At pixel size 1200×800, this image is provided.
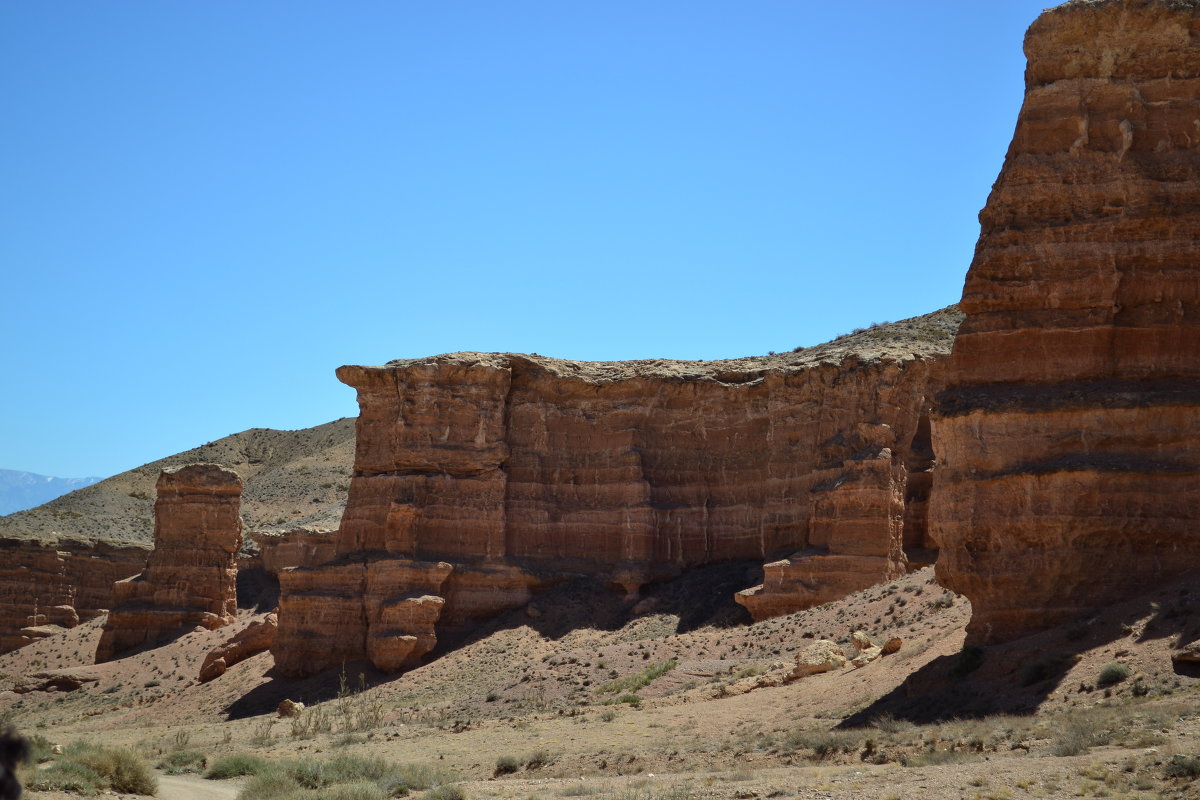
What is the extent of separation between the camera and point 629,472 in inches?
1889

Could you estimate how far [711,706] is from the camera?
30.1 metres

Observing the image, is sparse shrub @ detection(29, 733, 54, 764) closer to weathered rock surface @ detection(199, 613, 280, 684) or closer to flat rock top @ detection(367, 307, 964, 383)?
weathered rock surface @ detection(199, 613, 280, 684)

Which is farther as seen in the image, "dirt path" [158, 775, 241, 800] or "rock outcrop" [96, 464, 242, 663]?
"rock outcrop" [96, 464, 242, 663]

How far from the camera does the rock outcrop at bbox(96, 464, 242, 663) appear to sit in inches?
2138

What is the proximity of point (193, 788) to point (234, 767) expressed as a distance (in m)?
2.90

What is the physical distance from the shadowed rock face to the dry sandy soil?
4.22 feet

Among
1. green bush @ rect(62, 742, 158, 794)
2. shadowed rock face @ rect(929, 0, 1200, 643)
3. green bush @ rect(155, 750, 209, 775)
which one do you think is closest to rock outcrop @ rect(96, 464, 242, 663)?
green bush @ rect(155, 750, 209, 775)

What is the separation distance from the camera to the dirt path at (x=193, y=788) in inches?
912

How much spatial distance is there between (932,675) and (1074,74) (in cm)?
1150

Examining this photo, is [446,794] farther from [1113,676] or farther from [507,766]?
[1113,676]

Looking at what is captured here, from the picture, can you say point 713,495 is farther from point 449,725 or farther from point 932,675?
point 932,675

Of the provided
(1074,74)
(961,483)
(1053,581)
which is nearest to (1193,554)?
(1053,581)

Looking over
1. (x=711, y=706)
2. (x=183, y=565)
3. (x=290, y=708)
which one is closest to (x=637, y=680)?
(x=711, y=706)

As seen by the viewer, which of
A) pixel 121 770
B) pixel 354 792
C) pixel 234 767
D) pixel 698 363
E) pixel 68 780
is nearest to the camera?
pixel 354 792
